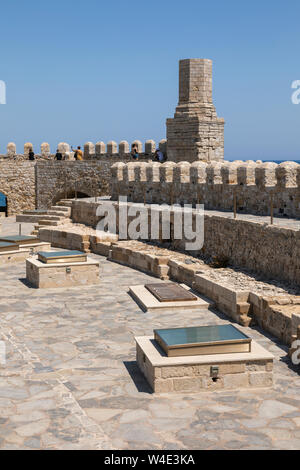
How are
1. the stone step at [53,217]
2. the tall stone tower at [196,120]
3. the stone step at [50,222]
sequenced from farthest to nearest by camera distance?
the tall stone tower at [196,120] → the stone step at [53,217] → the stone step at [50,222]

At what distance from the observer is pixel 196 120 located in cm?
2081

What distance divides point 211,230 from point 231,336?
686cm

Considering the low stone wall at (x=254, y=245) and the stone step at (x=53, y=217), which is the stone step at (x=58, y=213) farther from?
the low stone wall at (x=254, y=245)

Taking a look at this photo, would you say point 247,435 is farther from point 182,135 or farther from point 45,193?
point 45,193

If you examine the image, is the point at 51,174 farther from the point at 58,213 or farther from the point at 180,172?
the point at 180,172

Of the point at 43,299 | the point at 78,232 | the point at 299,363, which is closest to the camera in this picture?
the point at 299,363

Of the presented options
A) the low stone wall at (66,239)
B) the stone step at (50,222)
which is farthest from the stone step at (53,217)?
the low stone wall at (66,239)

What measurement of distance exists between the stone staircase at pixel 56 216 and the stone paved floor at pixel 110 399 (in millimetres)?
10393

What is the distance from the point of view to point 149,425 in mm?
5711

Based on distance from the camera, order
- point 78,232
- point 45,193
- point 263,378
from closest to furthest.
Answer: point 263,378
point 78,232
point 45,193

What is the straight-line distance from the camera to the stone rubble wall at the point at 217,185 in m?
12.9

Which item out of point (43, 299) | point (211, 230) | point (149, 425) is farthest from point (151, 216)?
point (149, 425)

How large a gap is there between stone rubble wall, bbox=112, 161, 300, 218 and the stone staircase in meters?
2.03
